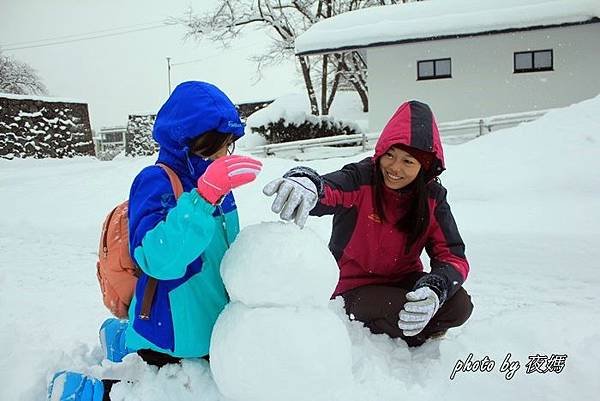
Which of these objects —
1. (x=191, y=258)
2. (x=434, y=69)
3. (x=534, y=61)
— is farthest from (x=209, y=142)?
(x=534, y=61)

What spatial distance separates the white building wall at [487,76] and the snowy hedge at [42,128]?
10.1m

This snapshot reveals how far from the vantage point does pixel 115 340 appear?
2.46 m

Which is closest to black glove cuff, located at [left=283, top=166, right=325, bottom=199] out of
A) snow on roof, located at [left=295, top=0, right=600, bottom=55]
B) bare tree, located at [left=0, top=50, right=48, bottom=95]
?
snow on roof, located at [left=295, top=0, right=600, bottom=55]

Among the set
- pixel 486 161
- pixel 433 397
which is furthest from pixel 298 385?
pixel 486 161

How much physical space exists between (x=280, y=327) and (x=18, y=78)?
37.6 m

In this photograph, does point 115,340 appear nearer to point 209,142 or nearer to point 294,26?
point 209,142

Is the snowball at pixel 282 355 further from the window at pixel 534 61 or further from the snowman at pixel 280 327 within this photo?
the window at pixel 534 61

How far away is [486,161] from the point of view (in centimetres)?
775

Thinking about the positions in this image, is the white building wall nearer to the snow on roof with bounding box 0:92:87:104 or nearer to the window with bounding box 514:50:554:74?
Answer: the window with bounding box 514:50:554:74

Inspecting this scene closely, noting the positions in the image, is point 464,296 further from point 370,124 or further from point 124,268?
point 370,124

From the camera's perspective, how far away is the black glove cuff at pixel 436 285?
239 centimetres

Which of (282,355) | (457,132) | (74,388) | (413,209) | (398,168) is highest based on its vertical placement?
(398,168)

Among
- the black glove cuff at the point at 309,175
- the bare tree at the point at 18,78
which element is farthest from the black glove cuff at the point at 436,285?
the bare tree at the point at 18,78

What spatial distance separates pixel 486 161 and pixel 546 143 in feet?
3.27
